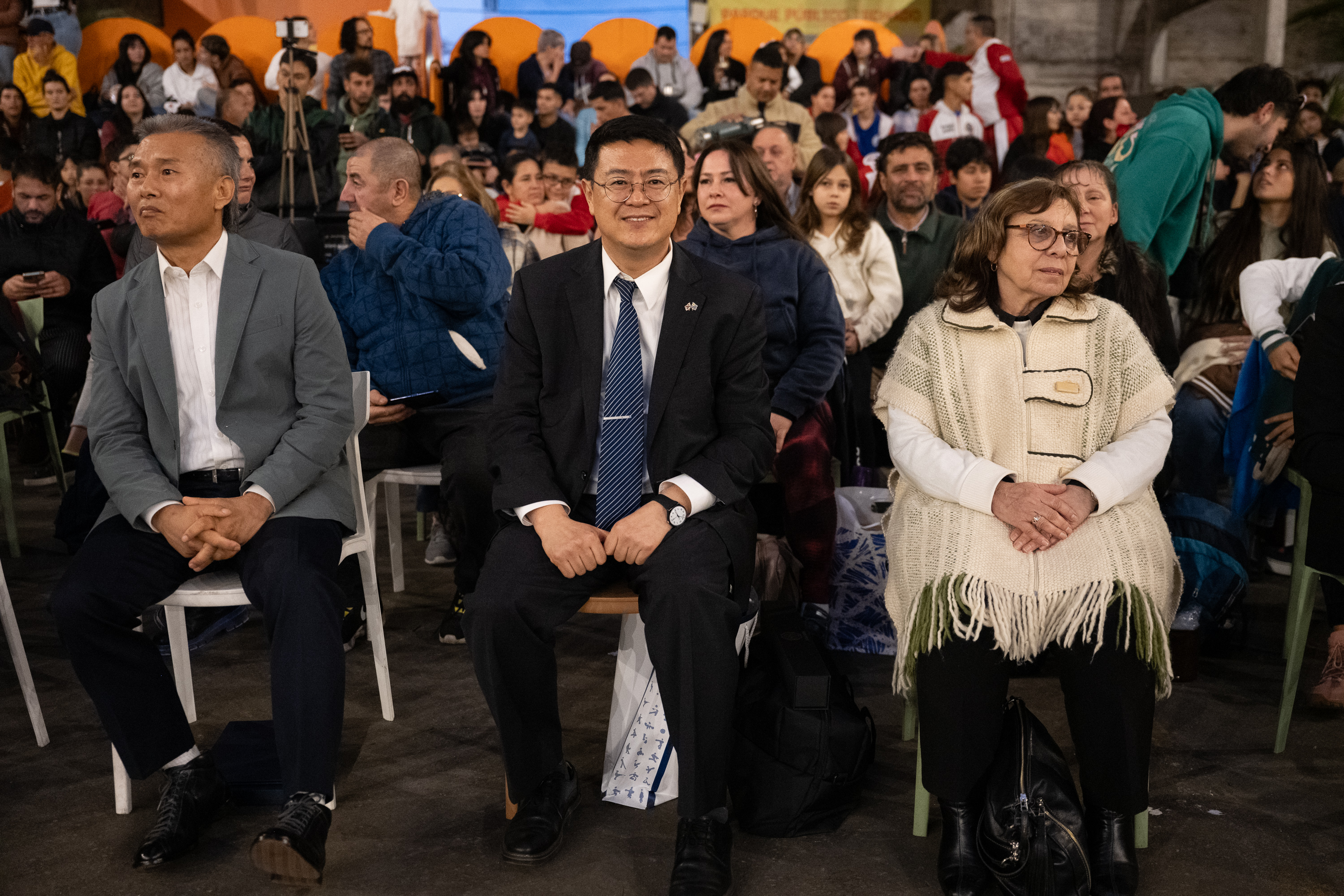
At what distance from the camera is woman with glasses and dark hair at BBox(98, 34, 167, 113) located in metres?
9.91

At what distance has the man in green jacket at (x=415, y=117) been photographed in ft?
26.2

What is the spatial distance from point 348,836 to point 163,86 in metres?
9.30

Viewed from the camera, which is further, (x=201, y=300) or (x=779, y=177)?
(x=779, y=177)

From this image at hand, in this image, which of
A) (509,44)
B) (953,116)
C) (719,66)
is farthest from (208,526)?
(509,44)

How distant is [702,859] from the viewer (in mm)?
2102

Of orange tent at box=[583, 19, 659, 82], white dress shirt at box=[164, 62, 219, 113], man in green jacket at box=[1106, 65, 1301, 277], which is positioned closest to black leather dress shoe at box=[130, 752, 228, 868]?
man in green jacket at box=[1106, 65, 1301, 277]

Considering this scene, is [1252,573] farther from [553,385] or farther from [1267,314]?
[553,385]

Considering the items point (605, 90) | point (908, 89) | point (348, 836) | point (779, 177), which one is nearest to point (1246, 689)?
point (348, 836)

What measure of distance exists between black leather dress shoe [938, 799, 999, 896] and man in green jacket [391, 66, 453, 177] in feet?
21.4

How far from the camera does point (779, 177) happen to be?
184 inches

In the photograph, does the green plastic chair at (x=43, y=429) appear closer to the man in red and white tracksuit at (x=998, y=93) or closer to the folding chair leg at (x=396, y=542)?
the folding chair leg at (x=396, y=542)

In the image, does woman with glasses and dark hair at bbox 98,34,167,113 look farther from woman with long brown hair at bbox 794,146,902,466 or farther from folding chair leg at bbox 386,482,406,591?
woman with long brown hair at bbox 794,146,902,466

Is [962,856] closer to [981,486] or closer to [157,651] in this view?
[981,486]

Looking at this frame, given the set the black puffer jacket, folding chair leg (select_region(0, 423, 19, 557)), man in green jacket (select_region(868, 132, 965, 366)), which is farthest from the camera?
the black puffer jacket
